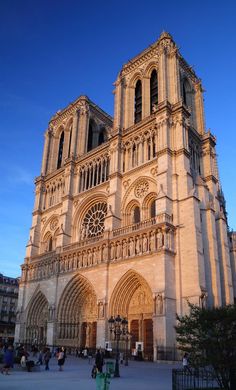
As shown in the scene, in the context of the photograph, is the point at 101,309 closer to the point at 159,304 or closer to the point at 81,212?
the point at 159,304

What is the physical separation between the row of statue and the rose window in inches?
133

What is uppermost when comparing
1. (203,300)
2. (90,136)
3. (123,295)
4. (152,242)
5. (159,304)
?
(90,136)

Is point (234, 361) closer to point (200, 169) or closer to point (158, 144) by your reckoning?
point (158, 144)

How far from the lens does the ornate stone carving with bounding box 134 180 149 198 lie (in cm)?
3002

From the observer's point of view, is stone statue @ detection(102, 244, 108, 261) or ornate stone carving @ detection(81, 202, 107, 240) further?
ornate stone carving @ detection(81, 202, 107, 240)

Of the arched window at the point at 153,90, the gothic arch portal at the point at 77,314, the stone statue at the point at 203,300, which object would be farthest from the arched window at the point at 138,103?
the stone statue at the point at 203,300

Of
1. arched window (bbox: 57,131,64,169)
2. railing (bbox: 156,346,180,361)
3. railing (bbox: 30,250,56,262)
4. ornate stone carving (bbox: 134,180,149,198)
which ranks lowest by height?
railing (bbox: 156,346,180,361)

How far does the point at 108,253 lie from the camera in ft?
92.5

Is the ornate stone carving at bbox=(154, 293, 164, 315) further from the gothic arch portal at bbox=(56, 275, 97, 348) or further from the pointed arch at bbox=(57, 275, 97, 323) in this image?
the pointed arch at bbox=(57, 275, 97, 323)

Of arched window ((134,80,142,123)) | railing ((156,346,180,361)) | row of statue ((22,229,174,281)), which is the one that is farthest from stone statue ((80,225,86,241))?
railing ((156,346,180,361))

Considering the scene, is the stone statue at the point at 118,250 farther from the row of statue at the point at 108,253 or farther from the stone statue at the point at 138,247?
the stone statue at the point at 138,247

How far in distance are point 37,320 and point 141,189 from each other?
654 inches

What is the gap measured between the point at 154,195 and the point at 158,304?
939 cm

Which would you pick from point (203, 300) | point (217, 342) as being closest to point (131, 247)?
point (203, 300)
